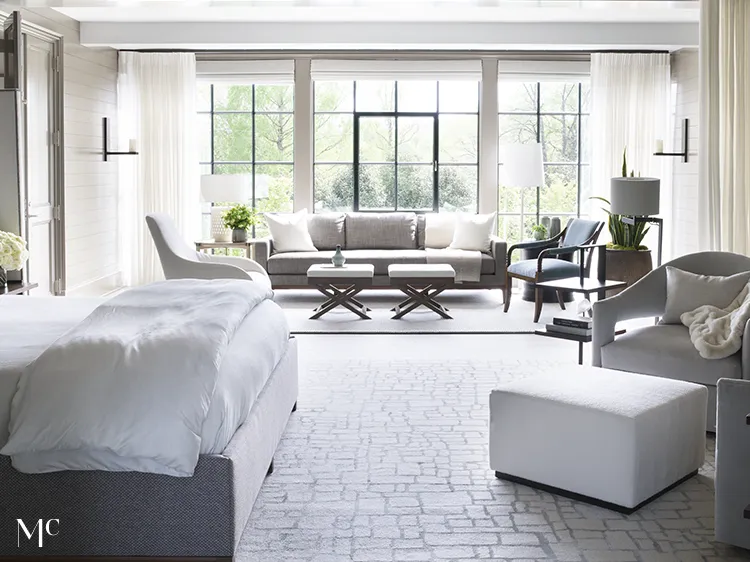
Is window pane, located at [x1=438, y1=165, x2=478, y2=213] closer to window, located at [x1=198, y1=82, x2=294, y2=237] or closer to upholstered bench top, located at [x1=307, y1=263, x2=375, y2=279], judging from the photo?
window, located at [x1=198, y1=82, x2=294, y2=237]

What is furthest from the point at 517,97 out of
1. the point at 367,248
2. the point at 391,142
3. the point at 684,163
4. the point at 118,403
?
the point at 118,403

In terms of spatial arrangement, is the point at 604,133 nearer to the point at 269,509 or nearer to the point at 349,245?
the point at 349,245

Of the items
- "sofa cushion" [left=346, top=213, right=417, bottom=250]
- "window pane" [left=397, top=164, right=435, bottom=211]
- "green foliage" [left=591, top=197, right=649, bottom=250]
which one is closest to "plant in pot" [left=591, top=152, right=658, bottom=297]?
"green foliage" [left=591, top=197, right=649, bottom=250]

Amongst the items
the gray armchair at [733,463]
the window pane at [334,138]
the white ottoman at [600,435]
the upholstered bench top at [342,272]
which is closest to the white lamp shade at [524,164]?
the window pane at [334,138]

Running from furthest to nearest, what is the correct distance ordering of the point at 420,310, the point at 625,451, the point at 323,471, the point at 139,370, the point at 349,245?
the point at 349,245 < the point at 420,310 < the point at 323,471 < the point at 625,451 < the point at 139,370

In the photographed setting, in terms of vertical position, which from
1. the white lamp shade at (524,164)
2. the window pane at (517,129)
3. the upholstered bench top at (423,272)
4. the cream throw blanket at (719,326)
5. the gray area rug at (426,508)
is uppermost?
the window pane at (517,129)

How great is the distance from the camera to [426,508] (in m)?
3.52

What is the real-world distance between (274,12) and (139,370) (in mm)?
6312

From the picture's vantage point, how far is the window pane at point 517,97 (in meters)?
10.3

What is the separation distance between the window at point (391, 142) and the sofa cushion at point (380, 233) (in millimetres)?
753

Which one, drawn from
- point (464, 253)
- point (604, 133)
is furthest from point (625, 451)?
point (604, 133)

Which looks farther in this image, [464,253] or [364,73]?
[364,73]

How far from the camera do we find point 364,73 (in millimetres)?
9859

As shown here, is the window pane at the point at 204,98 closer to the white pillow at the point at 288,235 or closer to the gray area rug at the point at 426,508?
the white pillow at the point at 288,235
